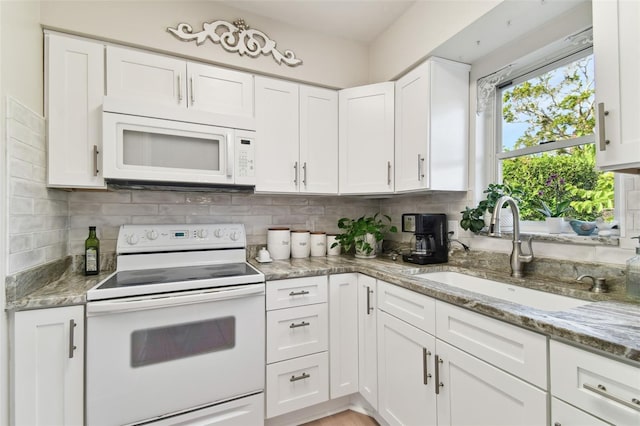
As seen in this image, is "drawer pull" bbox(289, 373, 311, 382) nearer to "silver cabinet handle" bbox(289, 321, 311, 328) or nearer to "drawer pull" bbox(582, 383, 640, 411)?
"silver cabinet handle" bbox(289, 321, 311, 328)

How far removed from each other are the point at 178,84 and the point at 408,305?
180 cm

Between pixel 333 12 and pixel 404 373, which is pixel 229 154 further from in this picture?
pixel 404 373

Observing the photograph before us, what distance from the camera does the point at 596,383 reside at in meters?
0.75

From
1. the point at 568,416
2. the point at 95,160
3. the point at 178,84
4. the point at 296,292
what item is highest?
the point at 178,84

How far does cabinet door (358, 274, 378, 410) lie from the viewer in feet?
5.57

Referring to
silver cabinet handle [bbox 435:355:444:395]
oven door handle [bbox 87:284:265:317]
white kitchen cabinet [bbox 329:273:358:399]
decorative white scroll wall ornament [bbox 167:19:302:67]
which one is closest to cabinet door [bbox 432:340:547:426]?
silver cabinet handle [bbox 435:355:444:395]

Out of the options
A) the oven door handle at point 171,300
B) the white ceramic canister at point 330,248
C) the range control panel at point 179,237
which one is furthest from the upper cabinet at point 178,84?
the white ceramic canister at point 330,248

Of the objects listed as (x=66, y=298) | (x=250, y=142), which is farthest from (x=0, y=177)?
(x=250, y=142)

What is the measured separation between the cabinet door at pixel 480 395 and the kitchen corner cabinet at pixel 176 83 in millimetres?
1775

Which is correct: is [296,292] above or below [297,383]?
above

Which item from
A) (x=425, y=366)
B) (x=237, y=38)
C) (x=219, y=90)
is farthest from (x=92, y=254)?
(x=425, y=366)

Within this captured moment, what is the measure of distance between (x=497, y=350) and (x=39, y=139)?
7.25ft

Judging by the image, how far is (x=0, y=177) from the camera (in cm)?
112

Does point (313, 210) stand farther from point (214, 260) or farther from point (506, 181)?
point (506, 181)
